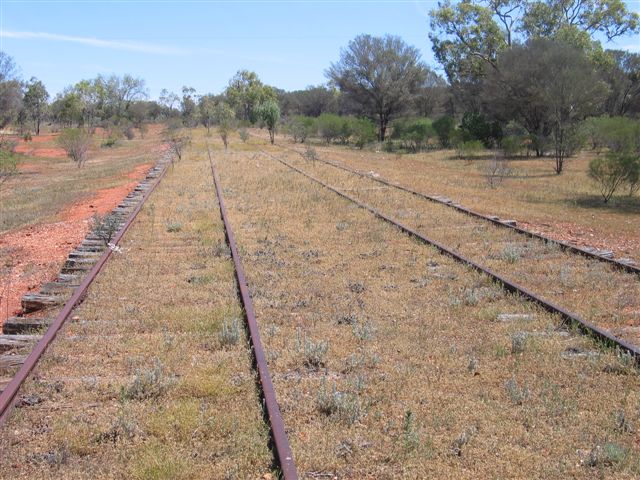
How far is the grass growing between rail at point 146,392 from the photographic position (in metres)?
4.23

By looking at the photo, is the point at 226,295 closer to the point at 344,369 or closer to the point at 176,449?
the point at 344,369

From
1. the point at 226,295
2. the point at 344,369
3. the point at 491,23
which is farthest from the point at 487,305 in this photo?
the point at 491,23

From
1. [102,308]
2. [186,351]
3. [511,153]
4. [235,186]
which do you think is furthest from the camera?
[511,153]

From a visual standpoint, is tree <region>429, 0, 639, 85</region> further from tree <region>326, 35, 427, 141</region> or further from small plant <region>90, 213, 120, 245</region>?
small plant <region>90, 213, 120, 245</region>

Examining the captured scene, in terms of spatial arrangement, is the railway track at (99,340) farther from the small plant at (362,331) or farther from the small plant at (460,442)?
the small plant at (460,442)

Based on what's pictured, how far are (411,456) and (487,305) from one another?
11.9 ft

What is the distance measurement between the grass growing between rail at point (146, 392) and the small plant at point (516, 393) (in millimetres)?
1935

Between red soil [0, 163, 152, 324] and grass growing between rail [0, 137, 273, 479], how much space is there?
1.19 m

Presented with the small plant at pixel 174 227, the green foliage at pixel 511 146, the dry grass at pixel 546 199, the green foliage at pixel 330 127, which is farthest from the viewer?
the green foliage at pixel 330 127

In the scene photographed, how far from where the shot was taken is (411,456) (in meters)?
4.32

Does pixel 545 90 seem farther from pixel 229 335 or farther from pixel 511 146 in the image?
pixel 229 335

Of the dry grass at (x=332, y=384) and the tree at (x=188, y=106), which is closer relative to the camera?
the dry grass at (x=332, y=384)

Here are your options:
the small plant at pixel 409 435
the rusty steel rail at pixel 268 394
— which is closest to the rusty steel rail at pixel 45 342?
the rusty steel rail at pixel 268 394

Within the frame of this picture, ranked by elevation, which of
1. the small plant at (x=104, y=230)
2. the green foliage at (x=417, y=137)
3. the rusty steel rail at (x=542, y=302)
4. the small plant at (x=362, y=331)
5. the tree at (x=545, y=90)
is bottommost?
the small plant at (x=362, y=331)
